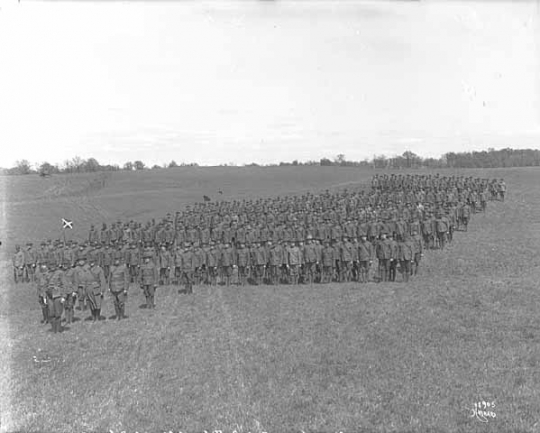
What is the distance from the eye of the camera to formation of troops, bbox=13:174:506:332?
20188 mm

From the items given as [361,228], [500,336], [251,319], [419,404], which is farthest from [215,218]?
[419,404]

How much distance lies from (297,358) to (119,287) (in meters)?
8.09

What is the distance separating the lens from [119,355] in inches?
610

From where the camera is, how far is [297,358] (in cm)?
1449

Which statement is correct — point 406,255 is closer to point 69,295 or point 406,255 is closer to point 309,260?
point 309,260

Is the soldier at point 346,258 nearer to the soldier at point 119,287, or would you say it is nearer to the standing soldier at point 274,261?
the standing soldier at point 274,261

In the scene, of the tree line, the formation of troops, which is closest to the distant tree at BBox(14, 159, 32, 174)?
the tree line

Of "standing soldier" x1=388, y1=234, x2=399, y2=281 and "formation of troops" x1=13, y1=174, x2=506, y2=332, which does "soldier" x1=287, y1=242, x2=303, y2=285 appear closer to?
"formation of troops" x1=13, y1=174, x2=506, y2=332

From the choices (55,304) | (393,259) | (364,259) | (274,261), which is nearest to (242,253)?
(274,261)

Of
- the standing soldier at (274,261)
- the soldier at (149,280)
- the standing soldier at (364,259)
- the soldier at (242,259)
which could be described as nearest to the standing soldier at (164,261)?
the soldier at (242,259)

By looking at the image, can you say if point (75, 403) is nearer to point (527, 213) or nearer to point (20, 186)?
point (527, 213)

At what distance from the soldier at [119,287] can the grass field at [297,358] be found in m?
0.50

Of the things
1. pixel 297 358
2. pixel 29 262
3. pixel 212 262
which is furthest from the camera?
pixel 29 262

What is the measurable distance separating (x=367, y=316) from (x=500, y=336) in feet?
13.2
